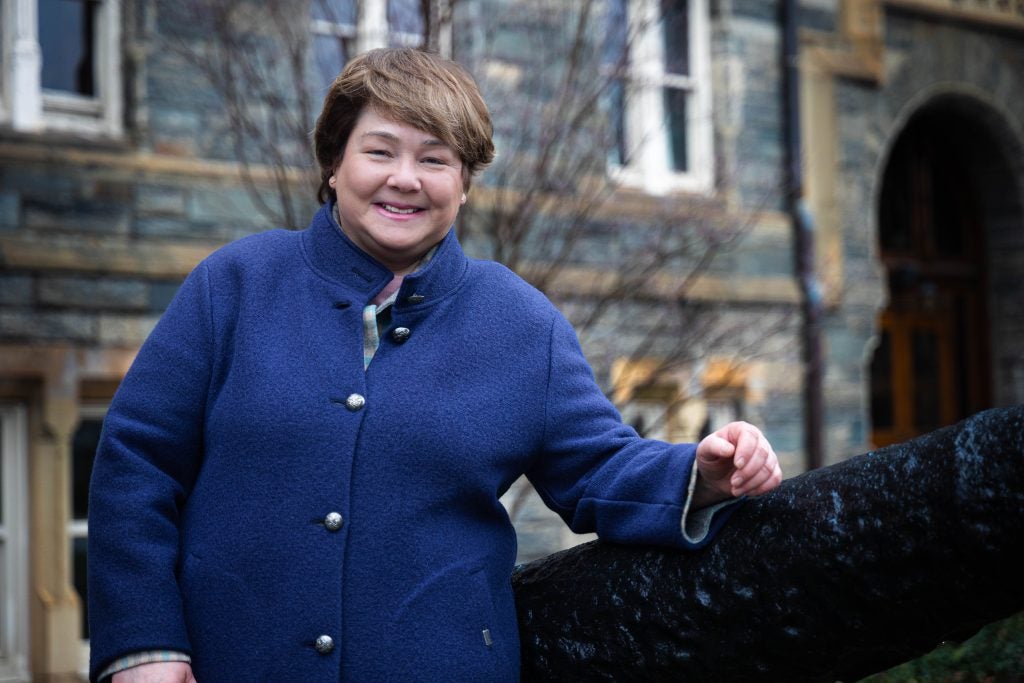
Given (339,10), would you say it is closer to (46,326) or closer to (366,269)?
(46,326)

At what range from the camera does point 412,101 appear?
205cm

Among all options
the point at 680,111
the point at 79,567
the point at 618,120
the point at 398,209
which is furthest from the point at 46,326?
the point at 398,209

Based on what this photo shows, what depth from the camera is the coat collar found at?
2121mm

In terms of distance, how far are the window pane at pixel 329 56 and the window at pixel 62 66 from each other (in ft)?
3.57

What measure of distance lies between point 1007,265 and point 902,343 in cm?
105

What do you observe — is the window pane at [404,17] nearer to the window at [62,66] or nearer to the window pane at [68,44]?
the window at [62,66]

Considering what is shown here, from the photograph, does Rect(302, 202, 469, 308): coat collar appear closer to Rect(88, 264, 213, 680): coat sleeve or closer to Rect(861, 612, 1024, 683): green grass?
Rect(88, 264, 213, 680): coat sleeve

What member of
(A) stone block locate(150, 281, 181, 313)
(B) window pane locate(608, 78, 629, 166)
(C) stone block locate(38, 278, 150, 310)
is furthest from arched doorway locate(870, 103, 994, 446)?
(C) stone block locate(38, 278, 150, 310)

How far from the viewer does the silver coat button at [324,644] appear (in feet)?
6.24

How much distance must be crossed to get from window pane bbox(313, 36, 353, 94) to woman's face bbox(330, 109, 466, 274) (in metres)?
2.68

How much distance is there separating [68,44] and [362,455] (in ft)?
16.8

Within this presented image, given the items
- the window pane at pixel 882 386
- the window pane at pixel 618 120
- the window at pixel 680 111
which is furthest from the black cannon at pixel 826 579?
the window pane at pixel 882 386

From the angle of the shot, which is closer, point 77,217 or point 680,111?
point 77,217

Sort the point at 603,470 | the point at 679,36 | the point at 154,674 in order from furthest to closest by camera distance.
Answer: the point at 679,36 → the point at 603,470 → the point at 154,674
